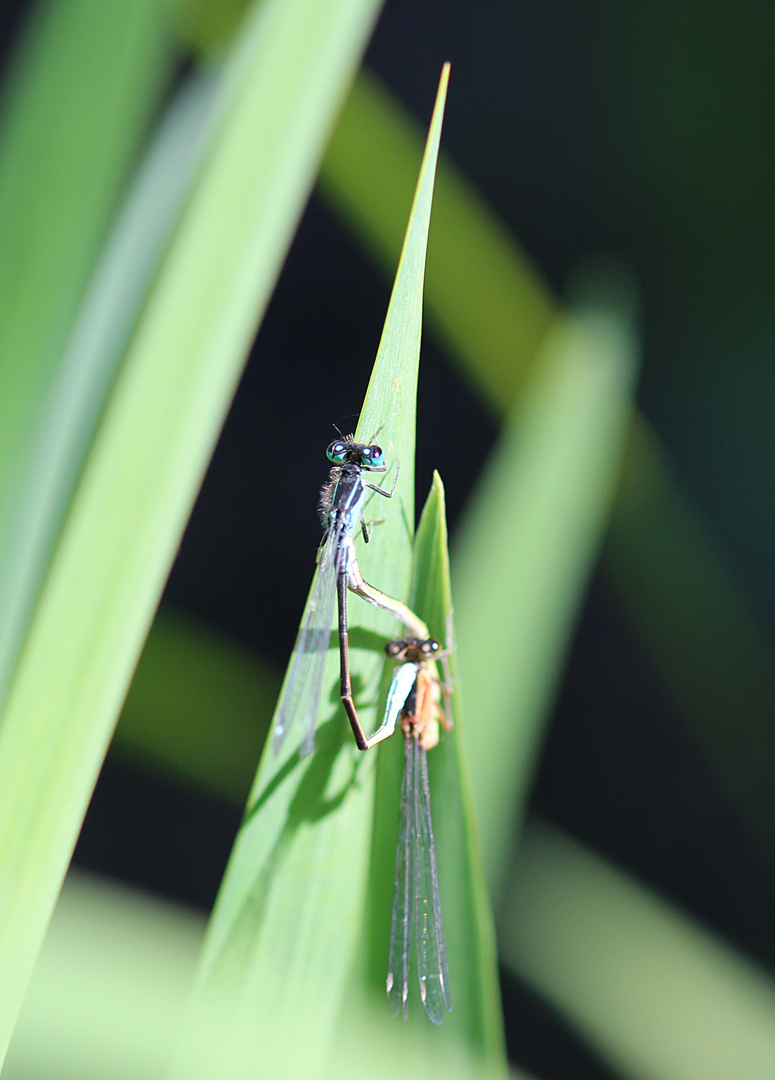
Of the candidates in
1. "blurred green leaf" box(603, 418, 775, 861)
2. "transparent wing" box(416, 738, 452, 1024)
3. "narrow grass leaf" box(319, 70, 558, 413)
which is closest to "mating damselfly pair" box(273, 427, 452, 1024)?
"transparent wing" box(416, 738, 452, 1024)

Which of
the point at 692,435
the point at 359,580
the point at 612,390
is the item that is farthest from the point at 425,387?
the point at 359,580

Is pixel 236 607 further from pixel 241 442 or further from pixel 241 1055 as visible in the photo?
pixel 241 1055

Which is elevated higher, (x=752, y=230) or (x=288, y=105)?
(x=752, y=230)

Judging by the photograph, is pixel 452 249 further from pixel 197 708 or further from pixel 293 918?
pixel 293 918

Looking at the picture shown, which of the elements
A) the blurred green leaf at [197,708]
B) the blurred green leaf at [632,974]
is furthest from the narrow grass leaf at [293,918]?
the blurred green leaf at [197,708]

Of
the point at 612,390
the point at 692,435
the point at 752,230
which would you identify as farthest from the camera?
the point at 692,435

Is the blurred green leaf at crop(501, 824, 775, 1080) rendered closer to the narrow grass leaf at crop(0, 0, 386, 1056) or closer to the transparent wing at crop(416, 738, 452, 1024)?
the transparent wing at crop(416, 738, 452, 1024)

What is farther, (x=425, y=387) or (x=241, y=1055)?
(x=425, y=387)
